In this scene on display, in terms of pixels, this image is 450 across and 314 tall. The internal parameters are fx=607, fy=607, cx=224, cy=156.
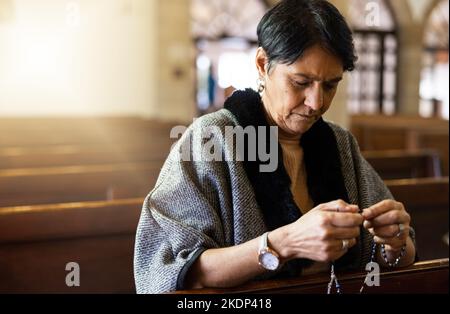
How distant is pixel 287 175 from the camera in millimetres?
1367

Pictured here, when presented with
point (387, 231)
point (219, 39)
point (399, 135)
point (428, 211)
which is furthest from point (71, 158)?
point (219, 39)

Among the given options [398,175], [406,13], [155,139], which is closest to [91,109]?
[155,139]

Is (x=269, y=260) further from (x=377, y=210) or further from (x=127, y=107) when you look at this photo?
(x=127, y=107)

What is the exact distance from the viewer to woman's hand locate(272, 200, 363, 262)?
1113 millimetres

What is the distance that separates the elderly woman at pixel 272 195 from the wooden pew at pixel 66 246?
2.22 ft

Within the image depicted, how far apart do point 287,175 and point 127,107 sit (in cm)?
702

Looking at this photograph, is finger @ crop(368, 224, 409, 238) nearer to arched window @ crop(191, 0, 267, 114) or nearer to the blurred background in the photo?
the blurred background

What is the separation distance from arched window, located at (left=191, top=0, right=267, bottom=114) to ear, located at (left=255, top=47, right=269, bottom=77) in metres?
8.13

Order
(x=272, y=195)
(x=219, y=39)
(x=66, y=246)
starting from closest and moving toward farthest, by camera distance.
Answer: (x=272, y=195) → (x=66, y=246) → (x=219, y=39)

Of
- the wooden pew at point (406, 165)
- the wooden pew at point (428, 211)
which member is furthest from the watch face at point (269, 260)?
the wooden pew at point (406, 165)

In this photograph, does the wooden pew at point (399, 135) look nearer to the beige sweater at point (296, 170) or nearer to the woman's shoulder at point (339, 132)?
the woman's shoulder at point (339, 132)

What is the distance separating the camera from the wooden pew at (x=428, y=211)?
260cm
